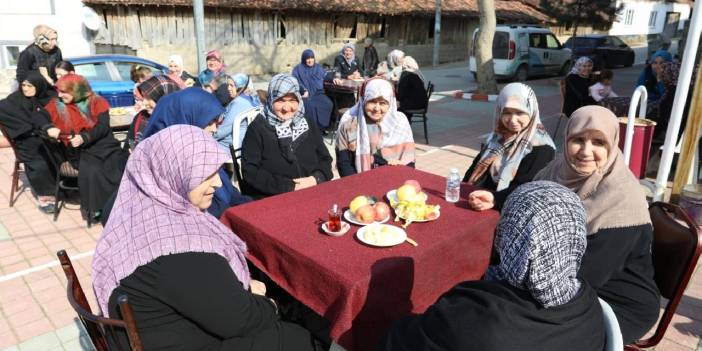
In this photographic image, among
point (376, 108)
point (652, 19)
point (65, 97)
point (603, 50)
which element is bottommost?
point (65, 97)

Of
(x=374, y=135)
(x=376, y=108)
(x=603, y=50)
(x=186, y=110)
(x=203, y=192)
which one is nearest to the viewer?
(x=203, y=192)

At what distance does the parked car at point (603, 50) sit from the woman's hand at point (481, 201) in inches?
710

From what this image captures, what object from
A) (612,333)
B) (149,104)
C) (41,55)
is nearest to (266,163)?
(149,104)

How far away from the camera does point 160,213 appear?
187cm

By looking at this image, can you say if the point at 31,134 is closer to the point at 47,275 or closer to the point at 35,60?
the point at 47,275

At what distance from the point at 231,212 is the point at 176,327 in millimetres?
939

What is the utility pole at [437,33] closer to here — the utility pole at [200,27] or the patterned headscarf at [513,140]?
the utility pole at [200,27]

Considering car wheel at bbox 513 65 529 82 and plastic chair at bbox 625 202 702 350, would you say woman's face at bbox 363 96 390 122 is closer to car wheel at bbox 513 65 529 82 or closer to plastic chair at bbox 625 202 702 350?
plastic chair at bbox 625 202 702 350

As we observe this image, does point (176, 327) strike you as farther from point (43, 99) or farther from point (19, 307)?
point (43, 99)

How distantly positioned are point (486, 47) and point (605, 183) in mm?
10825

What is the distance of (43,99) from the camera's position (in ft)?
17.8

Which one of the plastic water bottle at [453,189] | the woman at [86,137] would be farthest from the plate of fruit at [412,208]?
the woman at [86,137]

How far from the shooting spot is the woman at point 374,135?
12.9 feet

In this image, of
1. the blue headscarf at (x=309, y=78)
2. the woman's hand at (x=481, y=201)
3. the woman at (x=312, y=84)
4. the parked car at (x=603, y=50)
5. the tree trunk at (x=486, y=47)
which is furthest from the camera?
the parked car at (x=603, y=50)
